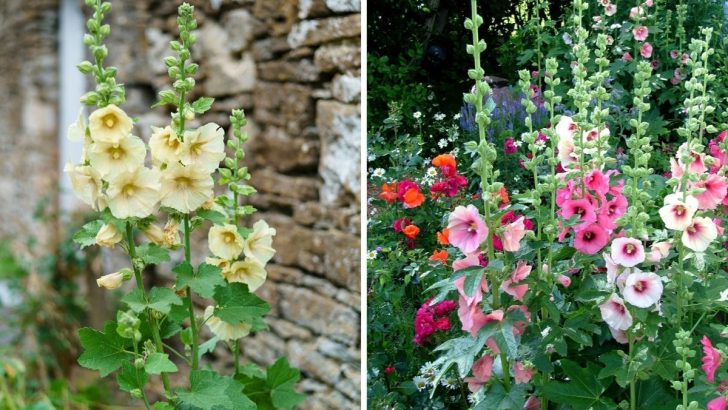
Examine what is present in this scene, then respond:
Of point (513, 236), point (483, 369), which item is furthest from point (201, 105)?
point (483, 369)

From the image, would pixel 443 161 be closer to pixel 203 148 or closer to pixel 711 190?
pixel 711 190

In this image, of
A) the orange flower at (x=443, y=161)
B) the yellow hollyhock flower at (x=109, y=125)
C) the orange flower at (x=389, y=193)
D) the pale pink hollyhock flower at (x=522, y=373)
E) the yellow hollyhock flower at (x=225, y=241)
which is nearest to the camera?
the yellow hollyhock flower at (x=109, y=125)

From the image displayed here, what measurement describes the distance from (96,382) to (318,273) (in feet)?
4.25

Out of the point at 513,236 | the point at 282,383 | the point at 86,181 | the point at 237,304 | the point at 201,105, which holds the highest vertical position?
the point at 201,105

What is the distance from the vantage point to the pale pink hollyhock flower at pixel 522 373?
1.48 metres

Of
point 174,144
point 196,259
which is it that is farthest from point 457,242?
point 196,259

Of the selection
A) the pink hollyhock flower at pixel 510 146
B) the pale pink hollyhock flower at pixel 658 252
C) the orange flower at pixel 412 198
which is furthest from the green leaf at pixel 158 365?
the pink hollyhock flower at pixel 510 146

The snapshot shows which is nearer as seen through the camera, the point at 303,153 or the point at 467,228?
the point at 467,228

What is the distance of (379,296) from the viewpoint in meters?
2.30

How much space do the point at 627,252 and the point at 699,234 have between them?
0.13m

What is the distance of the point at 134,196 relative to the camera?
3.91 feet

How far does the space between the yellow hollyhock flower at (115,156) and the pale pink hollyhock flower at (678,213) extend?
808 millimetres

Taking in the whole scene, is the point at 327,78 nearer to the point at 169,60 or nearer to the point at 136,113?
the point at 136,113

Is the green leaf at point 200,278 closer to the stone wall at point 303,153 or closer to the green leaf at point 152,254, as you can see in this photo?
the green leaf at point 152,254
